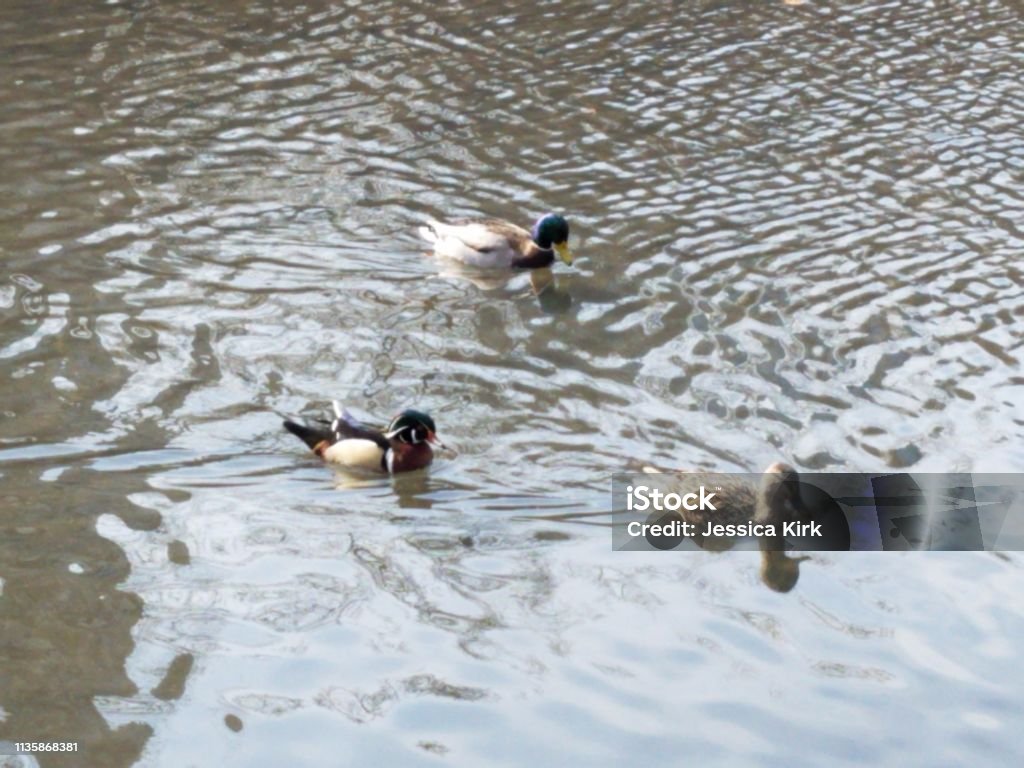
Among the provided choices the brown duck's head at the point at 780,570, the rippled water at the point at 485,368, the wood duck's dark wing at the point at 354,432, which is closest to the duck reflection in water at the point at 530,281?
the rippled water at the point at 485,368

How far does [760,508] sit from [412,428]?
6.17 feet

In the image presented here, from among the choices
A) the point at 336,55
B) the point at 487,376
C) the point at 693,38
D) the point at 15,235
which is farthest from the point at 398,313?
the point at 693,38

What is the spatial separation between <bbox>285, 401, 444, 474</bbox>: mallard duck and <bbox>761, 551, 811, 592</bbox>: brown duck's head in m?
1.90

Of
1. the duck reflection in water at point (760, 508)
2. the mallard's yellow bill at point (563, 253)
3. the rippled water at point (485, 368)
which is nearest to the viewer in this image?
the rippled water at point (485, 368)

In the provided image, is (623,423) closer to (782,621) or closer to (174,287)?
(782,621)

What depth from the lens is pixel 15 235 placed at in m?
10.5

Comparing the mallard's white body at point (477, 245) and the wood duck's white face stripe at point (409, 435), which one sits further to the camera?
the mallard's white body at point (477, 245)

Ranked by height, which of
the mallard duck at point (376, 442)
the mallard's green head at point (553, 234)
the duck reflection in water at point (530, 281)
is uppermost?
the mallard duck at point (376, 442)

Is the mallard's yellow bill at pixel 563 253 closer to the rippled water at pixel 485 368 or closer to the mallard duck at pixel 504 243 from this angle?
the mallard duck at pixel 504 243

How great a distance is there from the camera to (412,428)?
786cm

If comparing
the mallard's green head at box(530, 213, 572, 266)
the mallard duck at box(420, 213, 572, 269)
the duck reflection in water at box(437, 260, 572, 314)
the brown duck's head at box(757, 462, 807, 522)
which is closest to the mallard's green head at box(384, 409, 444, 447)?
the brown duck's head at box(757, 462, 807, 522)

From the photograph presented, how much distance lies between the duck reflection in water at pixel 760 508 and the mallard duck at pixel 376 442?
1350mm

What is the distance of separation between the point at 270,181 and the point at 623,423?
4.55 meters

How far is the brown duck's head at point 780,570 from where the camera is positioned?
23.0 ft
